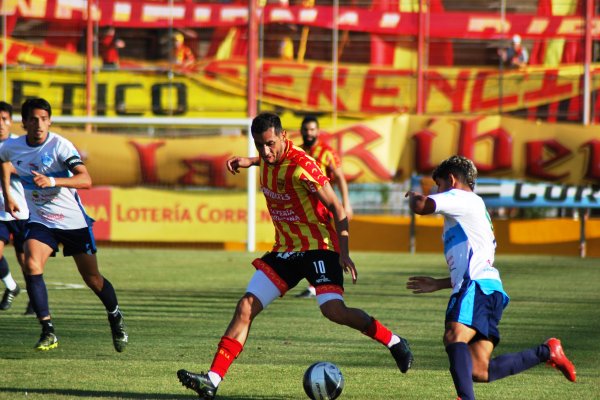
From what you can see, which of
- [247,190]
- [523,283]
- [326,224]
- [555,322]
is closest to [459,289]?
[326,224]

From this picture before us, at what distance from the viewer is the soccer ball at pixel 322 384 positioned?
7211 mm

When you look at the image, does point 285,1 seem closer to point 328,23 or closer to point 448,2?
point 328,23

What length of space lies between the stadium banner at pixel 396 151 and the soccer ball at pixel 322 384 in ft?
50.9

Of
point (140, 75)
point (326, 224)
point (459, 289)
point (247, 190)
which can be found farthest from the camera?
point (140, 75)

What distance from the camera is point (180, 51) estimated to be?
25.9 metres

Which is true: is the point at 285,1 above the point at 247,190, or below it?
above

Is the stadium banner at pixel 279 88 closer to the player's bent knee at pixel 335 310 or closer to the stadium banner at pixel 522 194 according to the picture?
the stadium banner at pixel 522 194

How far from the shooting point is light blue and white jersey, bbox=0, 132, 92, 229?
939 cm

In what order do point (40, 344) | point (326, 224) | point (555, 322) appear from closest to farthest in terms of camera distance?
point (326, 224) < point (40, 344) < point (555, 322)

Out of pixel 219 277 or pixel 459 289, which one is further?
pixel 219 277

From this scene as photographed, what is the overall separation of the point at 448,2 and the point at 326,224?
62.1 feet

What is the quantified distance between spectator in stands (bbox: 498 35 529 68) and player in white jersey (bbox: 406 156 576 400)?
18335 mm

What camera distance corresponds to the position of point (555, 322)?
461 inches

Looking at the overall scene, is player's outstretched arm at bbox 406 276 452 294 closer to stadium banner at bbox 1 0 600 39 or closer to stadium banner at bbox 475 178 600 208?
stadium banner at bbox 475 178 600 208
